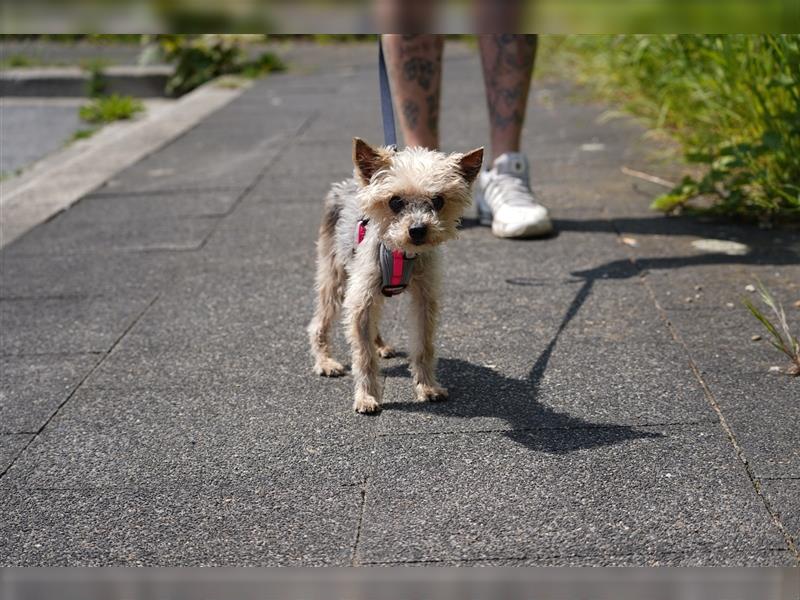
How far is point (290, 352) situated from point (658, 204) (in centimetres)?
267

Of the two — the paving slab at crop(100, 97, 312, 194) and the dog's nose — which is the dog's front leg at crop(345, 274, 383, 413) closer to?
the dog's nose

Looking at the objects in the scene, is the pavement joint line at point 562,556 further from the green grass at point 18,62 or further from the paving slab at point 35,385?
the green grass at point 18,62

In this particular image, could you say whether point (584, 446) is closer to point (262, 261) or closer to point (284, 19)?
point (284, 19)

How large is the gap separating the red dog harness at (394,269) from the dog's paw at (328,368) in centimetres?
48

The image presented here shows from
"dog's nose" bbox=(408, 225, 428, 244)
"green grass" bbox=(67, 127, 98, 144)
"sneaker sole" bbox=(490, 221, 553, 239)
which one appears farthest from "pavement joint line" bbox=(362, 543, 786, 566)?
"green grass" bbox=(67, 127, 98, 144)

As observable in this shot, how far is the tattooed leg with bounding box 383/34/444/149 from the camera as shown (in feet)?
17.8

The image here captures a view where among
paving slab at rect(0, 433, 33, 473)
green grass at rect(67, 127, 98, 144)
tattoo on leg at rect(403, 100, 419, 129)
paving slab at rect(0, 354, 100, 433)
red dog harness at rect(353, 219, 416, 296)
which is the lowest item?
paving slab at rect(0, 433, 33, 473)

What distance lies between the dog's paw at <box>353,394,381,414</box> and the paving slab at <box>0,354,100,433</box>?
1182mm

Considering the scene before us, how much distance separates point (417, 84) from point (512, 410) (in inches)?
98.8

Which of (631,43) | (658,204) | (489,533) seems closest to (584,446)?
(489,533)

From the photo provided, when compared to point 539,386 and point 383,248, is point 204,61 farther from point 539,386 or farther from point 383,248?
point 539,386

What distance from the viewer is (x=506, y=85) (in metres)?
5.64

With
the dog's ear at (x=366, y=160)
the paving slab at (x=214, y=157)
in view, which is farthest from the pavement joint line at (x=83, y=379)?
the paving slab at (x=214, y=157)

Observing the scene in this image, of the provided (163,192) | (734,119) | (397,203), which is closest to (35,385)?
(397,203)
